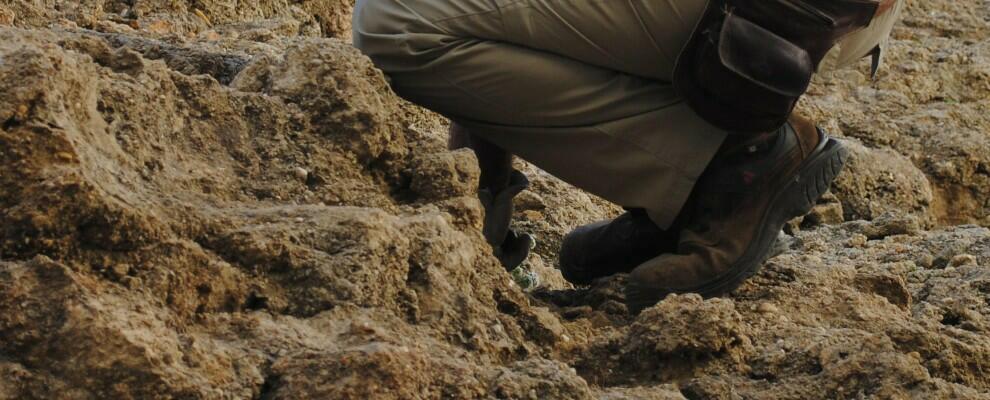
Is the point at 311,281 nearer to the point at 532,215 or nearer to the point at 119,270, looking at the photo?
the point at 119,270

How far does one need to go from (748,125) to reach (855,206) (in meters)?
2.44

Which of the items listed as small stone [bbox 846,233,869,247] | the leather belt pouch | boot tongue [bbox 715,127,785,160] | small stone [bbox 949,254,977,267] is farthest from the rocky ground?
small stone [bbox 846,233,869,247]

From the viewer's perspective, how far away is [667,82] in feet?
10.8

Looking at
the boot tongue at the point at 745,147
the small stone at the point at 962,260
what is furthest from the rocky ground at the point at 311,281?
the boot tongue at the point at 745,147

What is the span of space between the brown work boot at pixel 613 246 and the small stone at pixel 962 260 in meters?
0.99

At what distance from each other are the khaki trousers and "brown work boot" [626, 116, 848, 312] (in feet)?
0.21

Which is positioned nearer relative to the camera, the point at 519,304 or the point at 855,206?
the point at 519,304

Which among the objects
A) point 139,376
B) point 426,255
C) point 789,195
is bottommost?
point 139,376

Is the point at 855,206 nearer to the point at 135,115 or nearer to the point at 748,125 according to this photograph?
the point at 748,125

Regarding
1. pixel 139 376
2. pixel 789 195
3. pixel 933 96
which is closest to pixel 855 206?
pixel 933 96

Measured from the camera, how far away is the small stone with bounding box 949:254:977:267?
162 inches

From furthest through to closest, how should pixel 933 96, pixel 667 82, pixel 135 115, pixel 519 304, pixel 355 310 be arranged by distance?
pixel 933 96 → pixel 667 82 → pixel 519 304 → pixel 135 115 → pixel 355 310

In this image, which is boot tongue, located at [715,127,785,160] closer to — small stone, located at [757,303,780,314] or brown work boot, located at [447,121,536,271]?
small stone, located at [757,303,780,314]

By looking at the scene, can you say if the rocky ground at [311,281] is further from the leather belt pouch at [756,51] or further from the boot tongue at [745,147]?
the leather belt pouch at [756,51]
